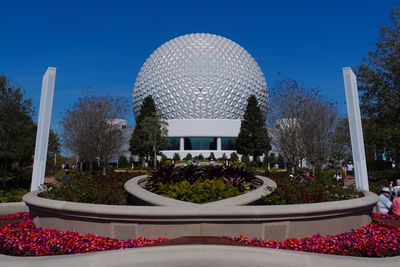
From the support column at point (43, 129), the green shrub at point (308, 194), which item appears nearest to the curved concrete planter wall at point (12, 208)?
the support column at point (43, 129)

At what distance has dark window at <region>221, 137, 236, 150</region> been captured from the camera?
2216 inches

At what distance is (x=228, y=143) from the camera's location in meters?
56.6

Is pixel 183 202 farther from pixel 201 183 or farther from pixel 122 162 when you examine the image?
pixel 122 162

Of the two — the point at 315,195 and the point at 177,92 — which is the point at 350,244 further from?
the point at 177,92

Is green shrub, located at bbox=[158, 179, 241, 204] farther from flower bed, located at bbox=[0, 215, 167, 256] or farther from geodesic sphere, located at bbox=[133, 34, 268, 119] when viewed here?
geodesic sphere, located at bbox=[133, 34, 268, 119]

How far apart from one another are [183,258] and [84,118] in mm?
35487

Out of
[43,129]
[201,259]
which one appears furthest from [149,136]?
[201,259]

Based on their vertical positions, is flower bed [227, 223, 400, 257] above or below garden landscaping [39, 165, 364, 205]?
below

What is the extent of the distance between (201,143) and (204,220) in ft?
160

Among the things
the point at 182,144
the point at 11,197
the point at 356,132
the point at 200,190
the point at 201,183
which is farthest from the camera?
the point at 182,144

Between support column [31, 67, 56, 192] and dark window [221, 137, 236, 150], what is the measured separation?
138 feet

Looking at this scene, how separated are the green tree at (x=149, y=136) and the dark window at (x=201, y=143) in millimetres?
5083

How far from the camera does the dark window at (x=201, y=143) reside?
184ft

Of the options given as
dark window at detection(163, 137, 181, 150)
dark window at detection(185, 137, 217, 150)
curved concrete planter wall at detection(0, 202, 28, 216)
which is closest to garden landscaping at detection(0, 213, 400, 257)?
curved concrete planter wall at detection(0, 202, 28, 216)
